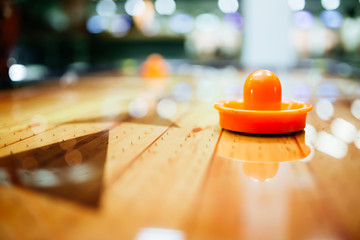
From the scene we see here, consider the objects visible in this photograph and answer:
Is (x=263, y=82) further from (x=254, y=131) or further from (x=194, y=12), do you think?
(x=194, y=12)

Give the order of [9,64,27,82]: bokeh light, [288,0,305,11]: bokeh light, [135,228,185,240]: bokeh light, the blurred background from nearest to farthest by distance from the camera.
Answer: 1. [135,228,185,240]: bokeh light
2. [9,64,27,82]: bokeh light
3. the blurred background
4. [288,0,305,11]: bokeh light

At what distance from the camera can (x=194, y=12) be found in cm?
740

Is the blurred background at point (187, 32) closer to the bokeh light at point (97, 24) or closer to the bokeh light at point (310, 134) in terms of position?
the bokeh light at point (97, 24)

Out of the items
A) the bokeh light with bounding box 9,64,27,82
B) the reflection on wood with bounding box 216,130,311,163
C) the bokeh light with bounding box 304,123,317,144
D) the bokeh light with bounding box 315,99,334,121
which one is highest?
the bokeh light with bounding box 9,64,27,82

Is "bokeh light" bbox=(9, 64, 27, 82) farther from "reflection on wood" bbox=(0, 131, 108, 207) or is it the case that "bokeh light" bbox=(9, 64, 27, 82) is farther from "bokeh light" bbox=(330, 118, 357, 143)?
"bokeh light" bbox=(330, 118, 357, 143)

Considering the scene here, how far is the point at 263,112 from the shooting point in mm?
857

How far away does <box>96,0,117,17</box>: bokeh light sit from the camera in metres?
7.57

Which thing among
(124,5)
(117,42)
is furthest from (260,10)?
(117,42)

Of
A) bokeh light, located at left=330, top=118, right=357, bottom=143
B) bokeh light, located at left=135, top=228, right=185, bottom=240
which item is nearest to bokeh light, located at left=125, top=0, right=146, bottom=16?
bokeh light, located at left=330, top=118, right=357, bottom=143

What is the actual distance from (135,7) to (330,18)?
4.33 m

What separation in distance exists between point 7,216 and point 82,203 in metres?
0.10

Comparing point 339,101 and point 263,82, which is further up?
point 263,82

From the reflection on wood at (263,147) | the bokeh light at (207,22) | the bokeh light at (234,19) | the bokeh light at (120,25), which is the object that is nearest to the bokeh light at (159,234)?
the reflection on wood at (263,147)

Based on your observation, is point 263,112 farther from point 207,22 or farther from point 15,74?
point 207,22
